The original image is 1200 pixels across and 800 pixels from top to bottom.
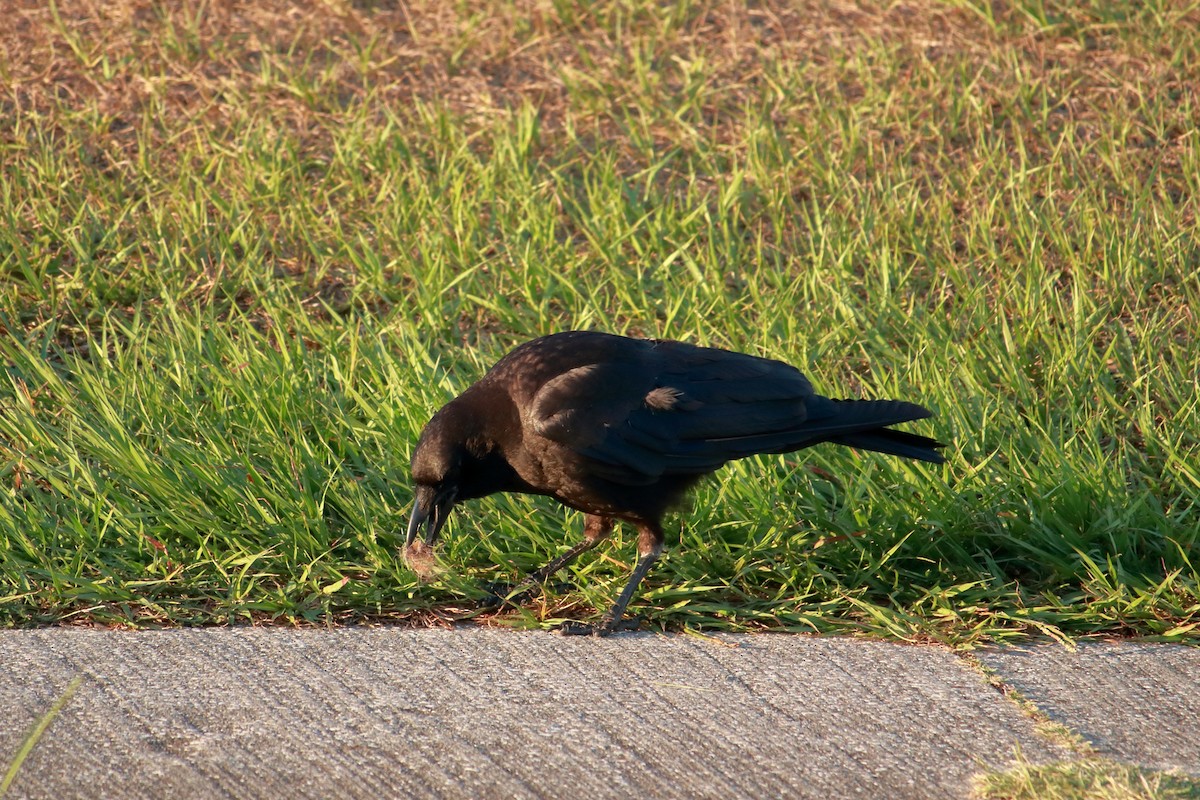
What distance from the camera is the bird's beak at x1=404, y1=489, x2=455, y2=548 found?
11.8 feet

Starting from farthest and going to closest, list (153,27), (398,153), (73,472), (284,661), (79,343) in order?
(153,27) → (398,153) → (79,343) → (73,472) → (284,661)

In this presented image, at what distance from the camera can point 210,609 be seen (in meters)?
3.66

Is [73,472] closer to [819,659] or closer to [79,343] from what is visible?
[79,343]

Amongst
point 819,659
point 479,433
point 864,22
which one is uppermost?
point 864,22

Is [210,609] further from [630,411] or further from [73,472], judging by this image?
[630,411]

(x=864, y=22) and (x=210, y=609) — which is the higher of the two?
(x=864, y=22)

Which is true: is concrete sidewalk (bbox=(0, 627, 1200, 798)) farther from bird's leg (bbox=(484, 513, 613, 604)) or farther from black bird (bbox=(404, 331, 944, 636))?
black bird (bbox=(404, 331, 944, 636))

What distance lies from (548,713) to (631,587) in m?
0.75

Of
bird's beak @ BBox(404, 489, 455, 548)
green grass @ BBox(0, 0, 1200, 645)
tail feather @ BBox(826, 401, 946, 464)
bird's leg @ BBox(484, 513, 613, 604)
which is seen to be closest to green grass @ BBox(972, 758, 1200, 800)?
→ green grass @ BBox(0, 0, 1200, 645)

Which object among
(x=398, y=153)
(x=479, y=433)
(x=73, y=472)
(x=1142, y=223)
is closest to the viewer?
(x=479, y=433)

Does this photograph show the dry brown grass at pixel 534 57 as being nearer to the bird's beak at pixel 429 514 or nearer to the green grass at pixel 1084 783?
the bird's beak at pixel 429 514

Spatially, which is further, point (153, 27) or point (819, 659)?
point (153, 27)

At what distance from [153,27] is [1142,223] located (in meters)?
5.02

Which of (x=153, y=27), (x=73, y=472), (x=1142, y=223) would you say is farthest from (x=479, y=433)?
(x=153, y=27)
